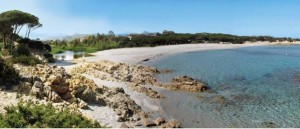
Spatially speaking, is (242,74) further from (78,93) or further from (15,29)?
(15,29)

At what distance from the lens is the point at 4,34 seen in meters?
48.5

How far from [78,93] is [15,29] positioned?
34.9 metres

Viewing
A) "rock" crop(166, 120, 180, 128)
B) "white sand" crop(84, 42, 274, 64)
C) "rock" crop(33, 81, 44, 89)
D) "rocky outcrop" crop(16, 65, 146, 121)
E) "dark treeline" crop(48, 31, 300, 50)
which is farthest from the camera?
"dark treeline" crop(48, 31, 300, 50)

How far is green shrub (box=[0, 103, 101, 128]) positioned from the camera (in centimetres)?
1383

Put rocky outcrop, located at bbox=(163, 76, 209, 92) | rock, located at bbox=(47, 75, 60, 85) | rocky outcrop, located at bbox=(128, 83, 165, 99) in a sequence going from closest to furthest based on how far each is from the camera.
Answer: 1. rock, located at bbox=(47, 75, 60, 85)
2. rocky outcrop, located at bbox=(128, 83, 165, 99)
3. rocky outcrop, located at bbox=(163, 76, 209, 92)

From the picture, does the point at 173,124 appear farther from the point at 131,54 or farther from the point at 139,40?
the point at 139,40

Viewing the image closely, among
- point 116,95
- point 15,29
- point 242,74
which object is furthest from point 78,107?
point 15,29

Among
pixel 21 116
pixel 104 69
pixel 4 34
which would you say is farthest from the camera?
pixel 4 34

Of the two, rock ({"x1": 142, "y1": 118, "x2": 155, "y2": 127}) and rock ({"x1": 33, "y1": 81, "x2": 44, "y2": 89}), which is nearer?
rock ({"x1": 142, "y1": 118, "x2": 155, "y2": 127})

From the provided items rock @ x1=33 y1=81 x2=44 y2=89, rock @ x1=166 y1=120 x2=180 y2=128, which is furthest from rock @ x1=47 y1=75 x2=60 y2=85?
rock @ x1=166 y1=120 x2=180 y2=128

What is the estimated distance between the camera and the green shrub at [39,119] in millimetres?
13828

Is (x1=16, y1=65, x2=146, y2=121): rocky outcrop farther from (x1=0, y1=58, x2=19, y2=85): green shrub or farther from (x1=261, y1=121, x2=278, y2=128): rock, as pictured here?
(x1=261, y1=121, x2=278, y2=128): rock

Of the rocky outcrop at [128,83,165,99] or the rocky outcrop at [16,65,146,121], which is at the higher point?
the rocky outcrop at [16,65,146,121]

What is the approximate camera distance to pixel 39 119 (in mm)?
14820
